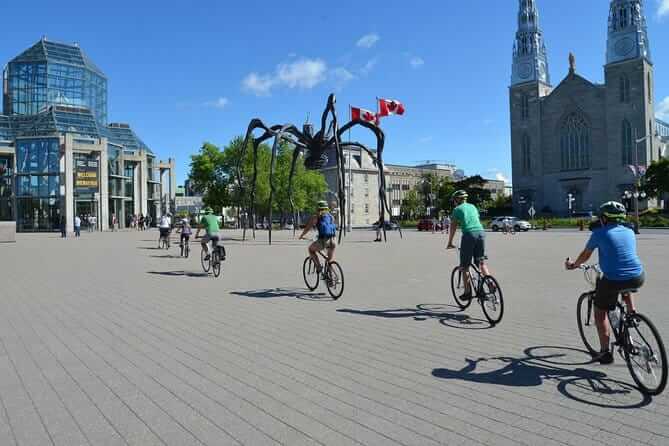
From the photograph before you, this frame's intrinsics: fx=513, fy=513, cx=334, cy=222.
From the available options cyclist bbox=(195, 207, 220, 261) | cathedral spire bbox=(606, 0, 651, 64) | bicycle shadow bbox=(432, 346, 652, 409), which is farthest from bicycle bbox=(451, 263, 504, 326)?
cathedral spire bbox=(606, 0, 651, 64)

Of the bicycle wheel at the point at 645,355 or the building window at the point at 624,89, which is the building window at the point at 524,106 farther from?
the bicycle wheel at the point at 645,355

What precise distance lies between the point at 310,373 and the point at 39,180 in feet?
201

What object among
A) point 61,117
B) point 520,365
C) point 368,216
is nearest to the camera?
point 520,365

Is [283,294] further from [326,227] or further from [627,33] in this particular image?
[627,33]

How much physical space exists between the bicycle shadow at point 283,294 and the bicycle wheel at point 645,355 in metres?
5.76

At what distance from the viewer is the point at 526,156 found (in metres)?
A: 94.7

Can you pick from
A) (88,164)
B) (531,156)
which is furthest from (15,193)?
(531,156)

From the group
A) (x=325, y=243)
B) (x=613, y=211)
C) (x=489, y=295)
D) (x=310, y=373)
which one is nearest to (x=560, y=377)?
(x=613, y=211)

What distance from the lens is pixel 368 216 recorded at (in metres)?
101

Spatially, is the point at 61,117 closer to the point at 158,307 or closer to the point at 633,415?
the point at 158,307

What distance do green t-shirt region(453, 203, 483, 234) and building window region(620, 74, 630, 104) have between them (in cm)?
8745

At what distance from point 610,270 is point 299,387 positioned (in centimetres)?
303

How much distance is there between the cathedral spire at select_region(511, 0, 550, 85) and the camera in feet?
320

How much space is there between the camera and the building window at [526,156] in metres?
94.0
